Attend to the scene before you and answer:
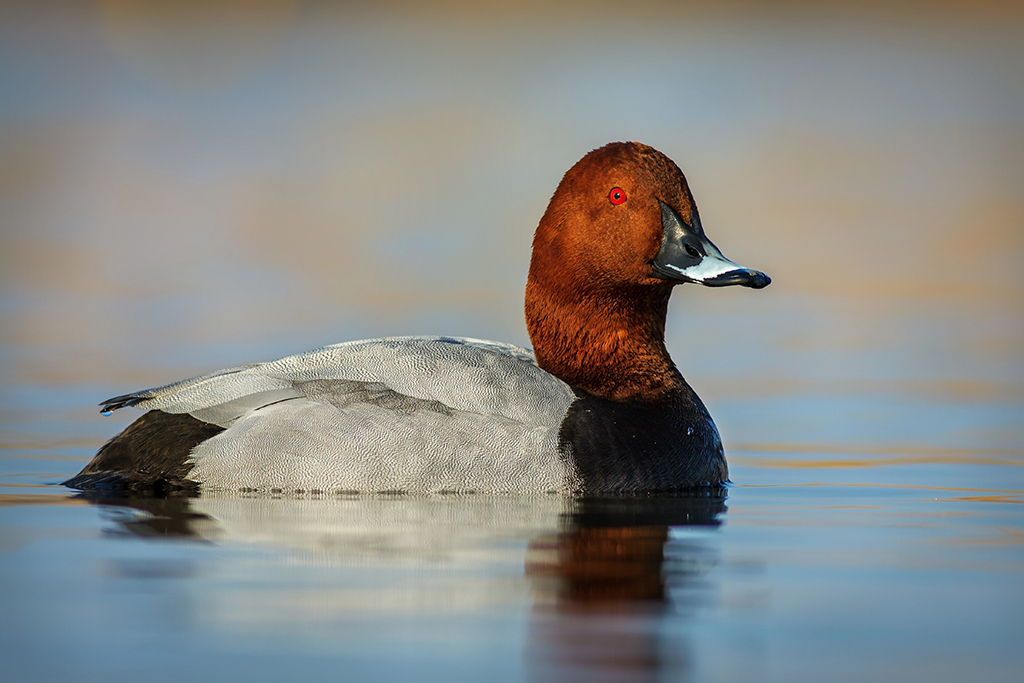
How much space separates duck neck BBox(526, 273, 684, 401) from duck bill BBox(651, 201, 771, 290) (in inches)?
10.7

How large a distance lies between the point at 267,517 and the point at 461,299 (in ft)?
30.7

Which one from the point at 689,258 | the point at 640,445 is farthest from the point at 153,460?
the point at 689,258

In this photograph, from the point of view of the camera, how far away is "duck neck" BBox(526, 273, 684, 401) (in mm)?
7590

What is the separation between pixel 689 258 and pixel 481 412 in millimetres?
1310

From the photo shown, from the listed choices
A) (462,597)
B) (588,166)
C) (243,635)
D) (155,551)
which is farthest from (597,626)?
(588,166)

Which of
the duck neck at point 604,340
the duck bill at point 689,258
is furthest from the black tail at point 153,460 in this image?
the duck bill at point 689,258

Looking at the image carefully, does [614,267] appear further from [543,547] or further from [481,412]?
[543,547]

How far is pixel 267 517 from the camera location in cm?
621

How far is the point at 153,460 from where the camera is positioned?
6945 millimetres

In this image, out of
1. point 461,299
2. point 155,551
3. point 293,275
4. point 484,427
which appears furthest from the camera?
point 293,275

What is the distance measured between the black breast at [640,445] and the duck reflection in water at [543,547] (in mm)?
99

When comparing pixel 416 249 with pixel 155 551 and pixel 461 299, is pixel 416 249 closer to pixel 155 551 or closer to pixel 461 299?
pixel 461 299

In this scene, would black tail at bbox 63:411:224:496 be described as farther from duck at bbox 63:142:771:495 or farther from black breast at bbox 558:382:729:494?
black breast at bbox 558:382:729:494

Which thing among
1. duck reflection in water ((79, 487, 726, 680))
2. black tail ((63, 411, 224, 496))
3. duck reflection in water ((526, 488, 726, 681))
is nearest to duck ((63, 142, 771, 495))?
black tail ((63, 411, 224, 496))
